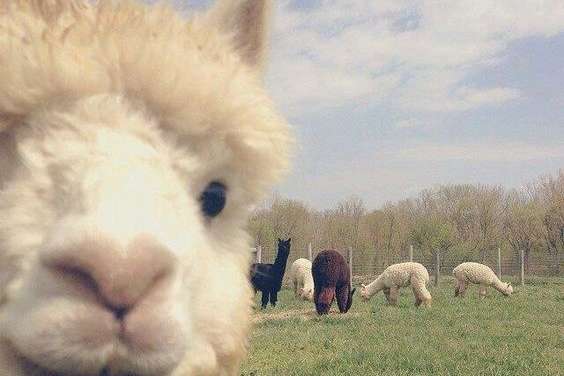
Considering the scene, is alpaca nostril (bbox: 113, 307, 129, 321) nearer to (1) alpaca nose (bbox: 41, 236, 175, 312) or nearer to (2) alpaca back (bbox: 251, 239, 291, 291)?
(1) alpaca nose (bbox: 41, 236, 175, 312)

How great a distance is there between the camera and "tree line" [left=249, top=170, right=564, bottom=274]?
38844mm

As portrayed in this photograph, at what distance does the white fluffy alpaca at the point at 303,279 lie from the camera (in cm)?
2153

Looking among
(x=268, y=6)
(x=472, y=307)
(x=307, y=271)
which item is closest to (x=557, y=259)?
(x=307, y=271)

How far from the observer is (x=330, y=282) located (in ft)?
53.9

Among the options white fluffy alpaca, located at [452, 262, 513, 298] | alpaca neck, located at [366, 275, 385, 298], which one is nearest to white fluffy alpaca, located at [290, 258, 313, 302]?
alpaca neck, located at [366, 275, 385, 298]

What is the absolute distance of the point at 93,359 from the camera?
139 cm

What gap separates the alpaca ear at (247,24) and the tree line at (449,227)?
32442 millimetres

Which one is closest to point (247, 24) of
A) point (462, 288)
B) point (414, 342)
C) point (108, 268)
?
point (108, 268)

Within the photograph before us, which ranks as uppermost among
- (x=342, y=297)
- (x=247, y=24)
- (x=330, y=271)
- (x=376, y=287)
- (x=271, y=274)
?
(x=247, y=24)

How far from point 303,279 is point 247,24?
805 inches

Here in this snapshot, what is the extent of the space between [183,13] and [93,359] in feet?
4.63

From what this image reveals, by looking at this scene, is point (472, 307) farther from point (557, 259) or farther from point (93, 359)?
point (557, 259)

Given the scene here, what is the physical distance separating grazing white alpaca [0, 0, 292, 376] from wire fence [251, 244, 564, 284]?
28109 millimetres

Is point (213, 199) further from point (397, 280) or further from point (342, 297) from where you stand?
point (397, 280)
